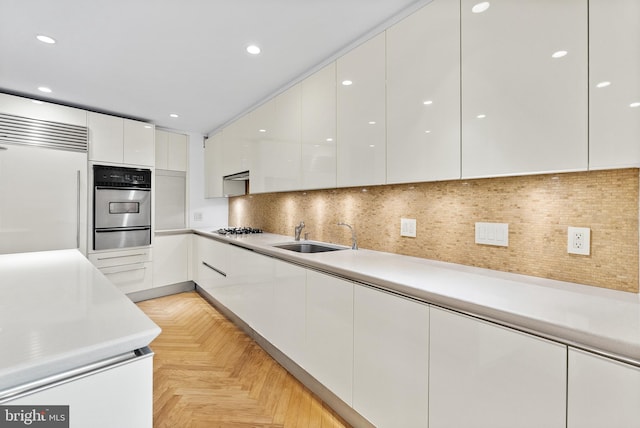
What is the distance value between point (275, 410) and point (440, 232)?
5.06 ft

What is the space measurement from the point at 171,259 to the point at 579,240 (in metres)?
4.35

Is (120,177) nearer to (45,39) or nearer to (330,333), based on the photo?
(45,39)

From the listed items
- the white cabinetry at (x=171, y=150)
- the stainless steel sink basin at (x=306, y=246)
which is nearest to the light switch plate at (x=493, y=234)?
the stainless steel sink basin at (x=306, y=246)

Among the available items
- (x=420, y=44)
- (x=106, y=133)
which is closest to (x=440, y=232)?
(x=420, y=44)

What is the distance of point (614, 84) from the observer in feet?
3.29

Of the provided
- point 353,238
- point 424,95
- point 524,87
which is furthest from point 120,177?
point 524,87

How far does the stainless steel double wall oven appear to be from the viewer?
3406 millimetres

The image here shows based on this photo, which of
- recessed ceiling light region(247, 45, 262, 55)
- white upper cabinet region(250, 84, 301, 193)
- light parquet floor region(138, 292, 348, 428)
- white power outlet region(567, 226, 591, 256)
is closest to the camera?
white power outlet region(567, 226, 591, 256)

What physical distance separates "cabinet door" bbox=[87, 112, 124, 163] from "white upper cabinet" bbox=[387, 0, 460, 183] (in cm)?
343

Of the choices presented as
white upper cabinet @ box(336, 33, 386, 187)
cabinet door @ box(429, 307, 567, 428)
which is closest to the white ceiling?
white upper cabinet @ box(336, 33, 386, 187)

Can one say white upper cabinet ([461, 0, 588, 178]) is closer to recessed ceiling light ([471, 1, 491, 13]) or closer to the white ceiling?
recessed ceiling light ([471, 1, 491, 13])

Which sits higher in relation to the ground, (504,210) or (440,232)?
(504,210)

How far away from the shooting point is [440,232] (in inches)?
71.2

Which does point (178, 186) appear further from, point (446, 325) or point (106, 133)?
point (446, 325)
